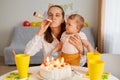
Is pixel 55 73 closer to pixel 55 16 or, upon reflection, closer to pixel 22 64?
pixel 22 64

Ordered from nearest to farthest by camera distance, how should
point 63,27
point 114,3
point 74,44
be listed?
point 74,44 → point 63,27 → point 114,3

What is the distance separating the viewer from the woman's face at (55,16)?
5.84 feet

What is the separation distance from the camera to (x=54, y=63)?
1.45 meters

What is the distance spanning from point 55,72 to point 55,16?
57cm

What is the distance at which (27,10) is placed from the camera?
4.23 meters

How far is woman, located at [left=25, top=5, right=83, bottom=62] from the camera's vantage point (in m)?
1.78

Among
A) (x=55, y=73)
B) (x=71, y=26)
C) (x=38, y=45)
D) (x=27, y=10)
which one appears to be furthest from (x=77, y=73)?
(x=27, y=10)

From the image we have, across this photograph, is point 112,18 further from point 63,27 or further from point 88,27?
point 63,27

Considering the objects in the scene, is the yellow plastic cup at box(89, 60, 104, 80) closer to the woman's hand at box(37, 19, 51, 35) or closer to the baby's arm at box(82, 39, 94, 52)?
the baby's arm at box(82, 39, 94, 52)

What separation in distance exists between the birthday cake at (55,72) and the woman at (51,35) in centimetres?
34

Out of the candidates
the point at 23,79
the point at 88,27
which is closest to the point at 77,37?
the point at 23,79

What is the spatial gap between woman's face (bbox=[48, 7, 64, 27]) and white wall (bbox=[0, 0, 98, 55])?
2.40 m

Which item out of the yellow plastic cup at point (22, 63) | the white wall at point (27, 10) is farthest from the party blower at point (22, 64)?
the white wall at point (27, 10)

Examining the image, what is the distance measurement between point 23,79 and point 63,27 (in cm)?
61
